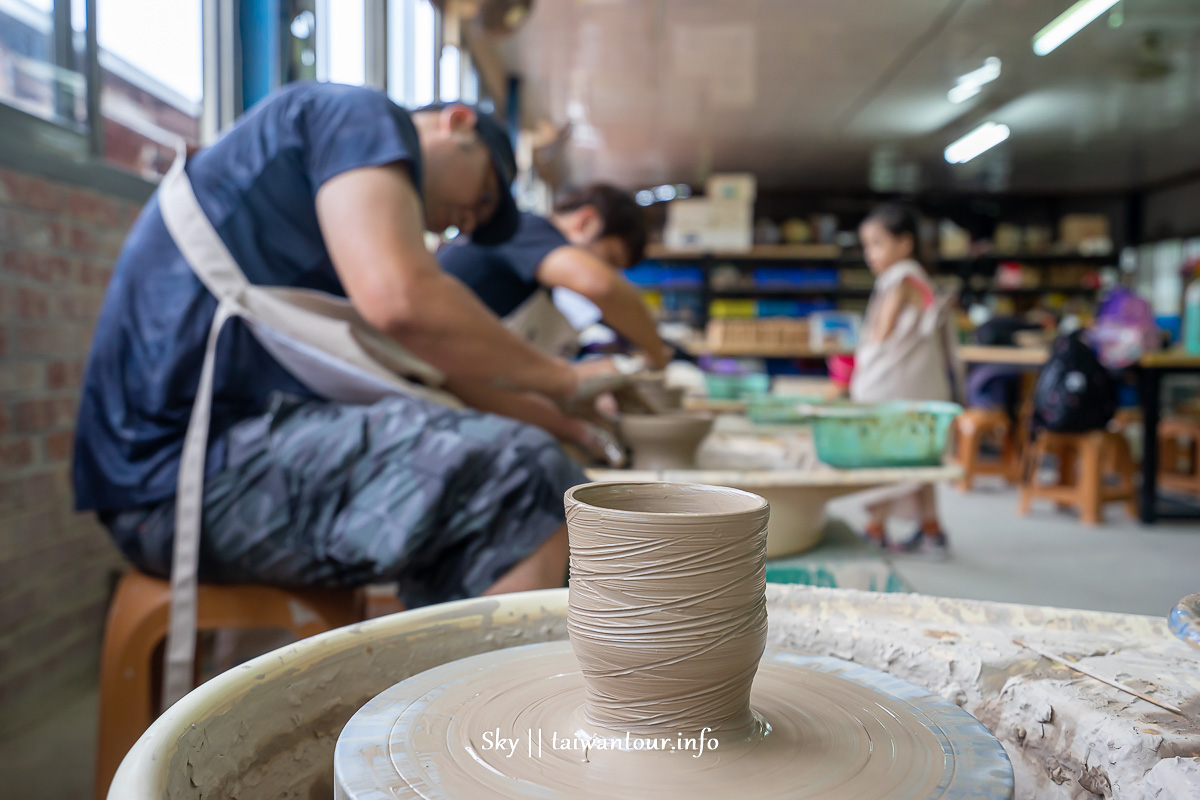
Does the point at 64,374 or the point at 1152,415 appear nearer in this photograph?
the point at 64,374

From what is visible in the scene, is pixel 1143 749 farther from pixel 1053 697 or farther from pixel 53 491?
pixel 53 491

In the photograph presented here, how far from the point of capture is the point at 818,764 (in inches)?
20.6

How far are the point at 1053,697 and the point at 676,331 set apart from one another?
6.72 m

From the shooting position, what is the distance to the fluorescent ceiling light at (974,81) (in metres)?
5.80

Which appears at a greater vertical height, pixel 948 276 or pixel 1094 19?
pixel 1094 19

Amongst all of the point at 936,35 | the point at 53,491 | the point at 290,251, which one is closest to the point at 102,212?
the point at 53,491

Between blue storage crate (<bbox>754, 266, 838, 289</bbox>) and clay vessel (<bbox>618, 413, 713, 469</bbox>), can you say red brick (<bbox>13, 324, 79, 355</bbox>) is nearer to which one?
clay vessel (<bbox>618, 413, 713, 469</bbox>)

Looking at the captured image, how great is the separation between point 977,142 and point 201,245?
26.8ft

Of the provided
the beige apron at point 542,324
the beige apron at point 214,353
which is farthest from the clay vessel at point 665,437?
the beige apron at point 542,324

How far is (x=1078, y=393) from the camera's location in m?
4.13

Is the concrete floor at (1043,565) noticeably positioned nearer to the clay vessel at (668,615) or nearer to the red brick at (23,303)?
the red brick at (23,303)

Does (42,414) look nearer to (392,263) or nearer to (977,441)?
(392,263)

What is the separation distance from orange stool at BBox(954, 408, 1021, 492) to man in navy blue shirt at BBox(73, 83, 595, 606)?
15.1 ft

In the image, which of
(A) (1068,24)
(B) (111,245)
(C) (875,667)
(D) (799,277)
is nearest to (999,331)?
(A) (1068,24)
